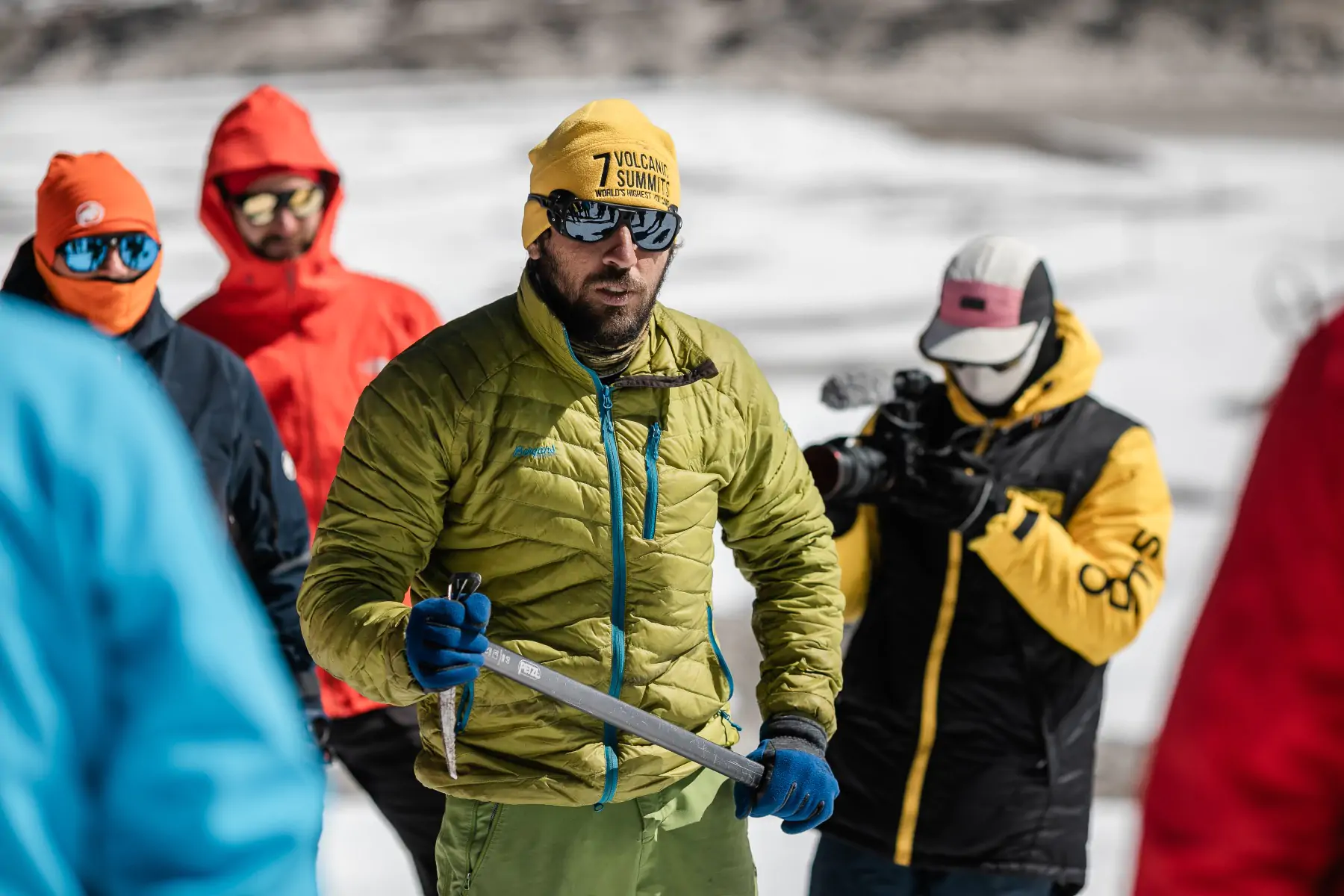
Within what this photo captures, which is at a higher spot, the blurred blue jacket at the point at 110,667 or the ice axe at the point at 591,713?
the blurred blue jacket at the point at 110,667

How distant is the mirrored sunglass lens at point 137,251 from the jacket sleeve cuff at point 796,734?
155 cm

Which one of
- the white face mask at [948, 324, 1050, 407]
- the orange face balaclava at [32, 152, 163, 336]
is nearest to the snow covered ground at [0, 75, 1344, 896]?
the white face mask at [948, 324, 1050, 407]

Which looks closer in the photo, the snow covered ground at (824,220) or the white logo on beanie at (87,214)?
the white logo on beanie at (87,214)

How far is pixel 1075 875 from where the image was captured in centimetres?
292

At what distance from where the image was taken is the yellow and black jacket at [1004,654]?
2846 mm

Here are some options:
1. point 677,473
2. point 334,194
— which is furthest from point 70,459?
point 334,194

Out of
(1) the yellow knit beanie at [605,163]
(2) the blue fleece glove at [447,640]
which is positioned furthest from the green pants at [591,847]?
(1) the yellow knit beanie at [605,163]

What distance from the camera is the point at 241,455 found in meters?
3.04

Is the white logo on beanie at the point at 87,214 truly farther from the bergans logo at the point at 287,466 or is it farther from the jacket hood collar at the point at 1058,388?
the jacket hood collar at the point at 1058,388

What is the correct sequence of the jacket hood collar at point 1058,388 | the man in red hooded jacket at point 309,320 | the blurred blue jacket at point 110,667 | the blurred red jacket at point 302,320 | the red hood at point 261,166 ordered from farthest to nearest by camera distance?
the red hood at point 261,166 → the blurred red jacket at point 302,320 → the man in red hooded jacket at point 309,320 → the jacket hood collar at point 1058,388 → the blurred blue jacket at point 110,667

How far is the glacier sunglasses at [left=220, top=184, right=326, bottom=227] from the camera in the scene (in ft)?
12.4

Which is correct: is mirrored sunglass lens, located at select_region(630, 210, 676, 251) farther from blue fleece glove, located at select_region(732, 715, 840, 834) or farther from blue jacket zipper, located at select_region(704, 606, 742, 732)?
blue fleece glove, located at select_region(732, 715, 840, 834)

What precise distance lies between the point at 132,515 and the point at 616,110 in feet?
4.86

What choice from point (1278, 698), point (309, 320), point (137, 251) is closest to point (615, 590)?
point (1278, 698)
